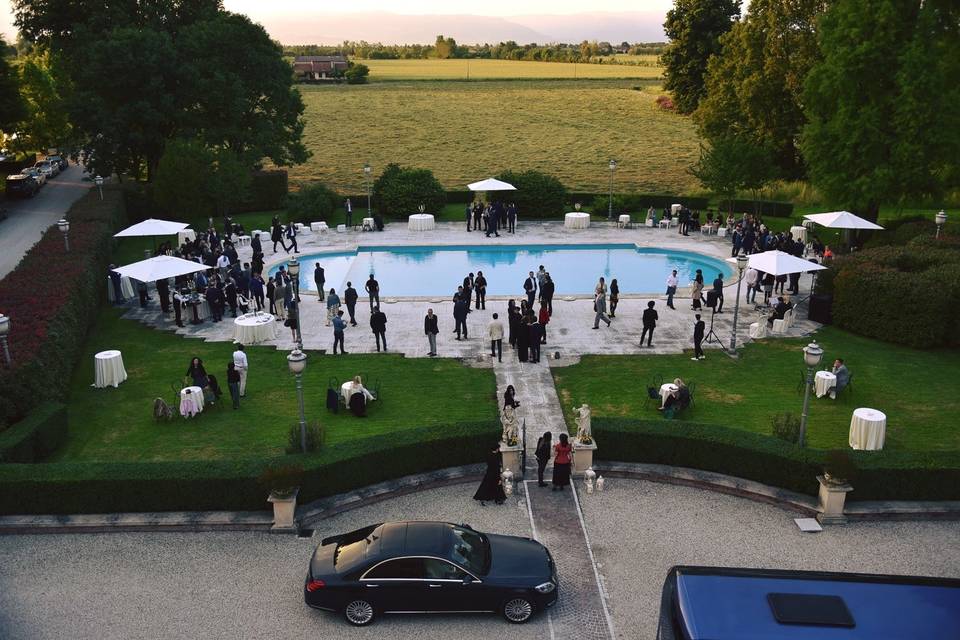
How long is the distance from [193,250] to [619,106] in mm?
60029

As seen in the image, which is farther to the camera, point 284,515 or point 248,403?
point 248,403

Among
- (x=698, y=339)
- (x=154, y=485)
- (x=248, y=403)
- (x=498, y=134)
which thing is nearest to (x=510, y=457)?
(x=154, y=485)

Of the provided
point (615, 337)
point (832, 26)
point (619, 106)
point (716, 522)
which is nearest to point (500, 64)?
point (619, 106)

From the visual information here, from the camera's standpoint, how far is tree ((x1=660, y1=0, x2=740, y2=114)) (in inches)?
2320

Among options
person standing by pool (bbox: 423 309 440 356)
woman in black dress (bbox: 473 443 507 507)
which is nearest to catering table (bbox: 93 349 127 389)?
person standing by pool (bbox: 423 309 440 356)

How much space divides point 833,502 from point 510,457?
5.55 m

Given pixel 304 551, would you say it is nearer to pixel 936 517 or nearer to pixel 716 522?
pixel 716 522

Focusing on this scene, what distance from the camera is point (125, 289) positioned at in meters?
26.3

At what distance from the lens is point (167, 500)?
508 inches

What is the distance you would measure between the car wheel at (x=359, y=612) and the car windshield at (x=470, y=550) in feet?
4.37

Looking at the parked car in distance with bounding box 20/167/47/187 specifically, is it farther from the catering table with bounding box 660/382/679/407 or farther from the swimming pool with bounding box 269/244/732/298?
the catering table with bounding box 660/382/679/407

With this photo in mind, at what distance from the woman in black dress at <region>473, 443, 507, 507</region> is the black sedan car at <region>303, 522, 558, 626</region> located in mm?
2590

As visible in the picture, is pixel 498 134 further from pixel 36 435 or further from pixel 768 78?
pixel 36 435

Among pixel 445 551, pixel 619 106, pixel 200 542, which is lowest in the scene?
pixel 200 542
